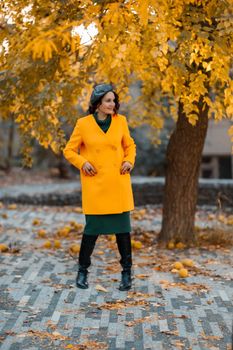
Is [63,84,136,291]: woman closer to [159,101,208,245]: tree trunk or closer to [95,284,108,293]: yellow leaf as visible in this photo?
[95,284,108,293]: yellow leaf

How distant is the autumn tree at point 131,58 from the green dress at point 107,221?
0.48m

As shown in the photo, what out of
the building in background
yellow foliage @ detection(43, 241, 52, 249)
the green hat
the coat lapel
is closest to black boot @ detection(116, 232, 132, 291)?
the coat lapel

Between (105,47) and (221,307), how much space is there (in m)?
2.11

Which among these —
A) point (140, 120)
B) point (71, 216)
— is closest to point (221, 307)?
point (140, 120)

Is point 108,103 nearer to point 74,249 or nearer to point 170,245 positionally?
point 74,249

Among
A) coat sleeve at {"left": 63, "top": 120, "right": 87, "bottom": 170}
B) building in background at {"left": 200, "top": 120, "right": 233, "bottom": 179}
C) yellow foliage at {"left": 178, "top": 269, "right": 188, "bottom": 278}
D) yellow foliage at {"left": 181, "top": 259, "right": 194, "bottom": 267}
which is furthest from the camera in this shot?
building in background at {"left": 200, "top": 120, "right": 233, "bottom": 179}

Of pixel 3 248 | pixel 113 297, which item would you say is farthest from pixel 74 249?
pixel 113 297

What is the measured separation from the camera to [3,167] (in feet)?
54.7

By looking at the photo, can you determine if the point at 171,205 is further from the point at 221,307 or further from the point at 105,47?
the point at 105,47

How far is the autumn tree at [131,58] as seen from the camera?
450 cm

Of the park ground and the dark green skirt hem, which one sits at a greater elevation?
the dark green skirt hem

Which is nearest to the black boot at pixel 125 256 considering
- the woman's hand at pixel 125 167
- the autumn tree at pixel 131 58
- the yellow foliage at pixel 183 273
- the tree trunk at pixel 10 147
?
the woman's hand at pixel 125 167

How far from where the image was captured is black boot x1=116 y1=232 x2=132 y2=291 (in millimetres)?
5230

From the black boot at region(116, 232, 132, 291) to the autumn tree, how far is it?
4.01 feet
